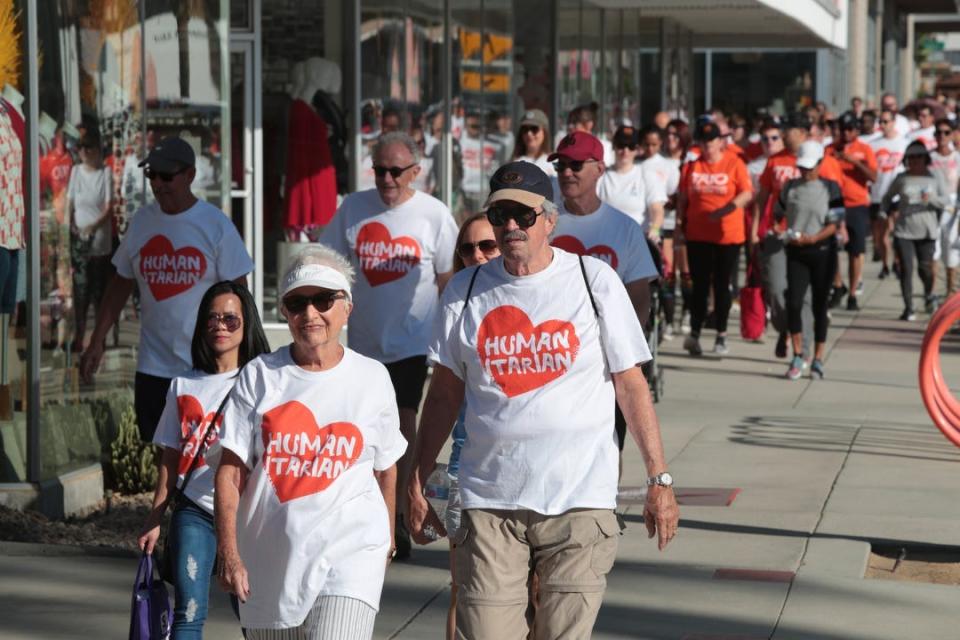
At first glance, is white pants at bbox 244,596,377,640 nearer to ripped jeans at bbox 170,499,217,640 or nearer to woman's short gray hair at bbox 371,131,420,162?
ripped jeans at bbox 170,499,217,640

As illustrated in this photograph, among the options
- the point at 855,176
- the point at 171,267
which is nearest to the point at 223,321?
Answer: the point at 171,267

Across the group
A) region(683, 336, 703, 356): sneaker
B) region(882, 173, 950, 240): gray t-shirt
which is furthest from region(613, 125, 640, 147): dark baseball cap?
region(882, 173, 950, 240): gray t-shirt

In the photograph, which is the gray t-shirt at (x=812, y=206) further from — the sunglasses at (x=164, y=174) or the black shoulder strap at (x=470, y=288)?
the black shoulder strap at (x=470, y=288)

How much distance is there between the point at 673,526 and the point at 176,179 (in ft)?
10.8

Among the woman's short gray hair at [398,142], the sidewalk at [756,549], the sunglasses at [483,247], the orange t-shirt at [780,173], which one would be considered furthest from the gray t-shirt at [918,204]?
the sunglasses at [483,247]

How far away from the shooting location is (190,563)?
5504 mm

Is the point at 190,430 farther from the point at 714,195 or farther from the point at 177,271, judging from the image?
the point at 714,195

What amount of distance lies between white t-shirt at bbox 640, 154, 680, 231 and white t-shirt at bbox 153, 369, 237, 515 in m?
10.1

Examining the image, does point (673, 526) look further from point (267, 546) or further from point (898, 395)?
point (898, 395)

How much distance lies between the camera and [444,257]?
7.82m

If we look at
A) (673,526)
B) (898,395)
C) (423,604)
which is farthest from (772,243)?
(673,526)

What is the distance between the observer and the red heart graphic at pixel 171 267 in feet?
25.2

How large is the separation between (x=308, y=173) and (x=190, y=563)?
9.55m

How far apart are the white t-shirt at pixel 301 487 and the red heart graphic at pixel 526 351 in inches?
18.2
